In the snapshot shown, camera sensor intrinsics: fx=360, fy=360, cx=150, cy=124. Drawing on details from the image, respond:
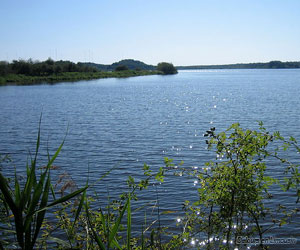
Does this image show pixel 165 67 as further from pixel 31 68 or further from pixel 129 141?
pixel 129 141

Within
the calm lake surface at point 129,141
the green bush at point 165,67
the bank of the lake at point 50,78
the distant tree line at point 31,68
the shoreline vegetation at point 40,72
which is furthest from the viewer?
the green bush at point 165,67

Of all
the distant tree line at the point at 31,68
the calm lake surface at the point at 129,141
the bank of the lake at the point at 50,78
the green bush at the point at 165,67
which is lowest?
the calm lake surface at the point at 129,141

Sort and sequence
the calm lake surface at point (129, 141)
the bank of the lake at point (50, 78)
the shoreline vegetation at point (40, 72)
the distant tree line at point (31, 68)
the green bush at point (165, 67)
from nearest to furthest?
the calm lake surface at point (129, 141)
the bank of the lake at point (50, 78)
the shoreline vegetation at point (40, 72)
the distant tree line at point (31, 68)
the green bush at point (165, 67)

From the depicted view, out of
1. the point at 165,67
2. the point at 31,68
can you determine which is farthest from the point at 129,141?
the point at 165,67

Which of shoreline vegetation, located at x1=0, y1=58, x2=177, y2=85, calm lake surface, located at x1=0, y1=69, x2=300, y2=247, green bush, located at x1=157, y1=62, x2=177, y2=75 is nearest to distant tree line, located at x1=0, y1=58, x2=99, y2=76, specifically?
shoreline vegetation, located at x1=0, y1=58, x2=177, y2=85

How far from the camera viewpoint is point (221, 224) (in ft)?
14.4

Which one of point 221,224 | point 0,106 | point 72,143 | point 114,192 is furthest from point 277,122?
point 0,106

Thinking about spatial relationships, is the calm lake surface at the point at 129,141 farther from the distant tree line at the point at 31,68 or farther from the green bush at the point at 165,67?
the green bush at the point at 165,67

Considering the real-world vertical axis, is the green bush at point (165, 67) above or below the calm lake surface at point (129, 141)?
above

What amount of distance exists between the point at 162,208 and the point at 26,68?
10926 cm

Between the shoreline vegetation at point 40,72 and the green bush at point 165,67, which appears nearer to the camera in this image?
the shoreline vegetation at point 40,72

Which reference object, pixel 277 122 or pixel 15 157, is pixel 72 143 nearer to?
pixel 15 157

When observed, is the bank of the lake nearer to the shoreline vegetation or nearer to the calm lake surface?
the shoreline vegetation

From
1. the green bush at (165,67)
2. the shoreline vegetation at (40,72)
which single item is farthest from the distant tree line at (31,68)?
the green bush at (165,67)
